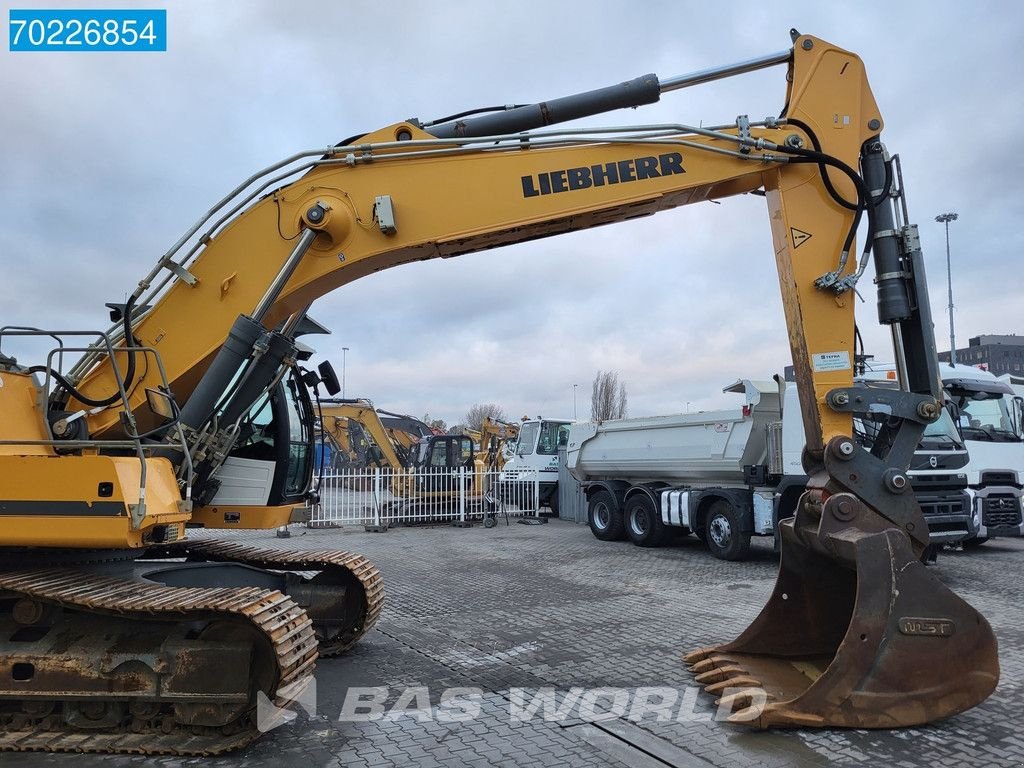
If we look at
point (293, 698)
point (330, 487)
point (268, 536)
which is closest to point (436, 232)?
point (293, 698)

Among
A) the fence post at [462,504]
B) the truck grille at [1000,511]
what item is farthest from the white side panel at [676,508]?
the fence post at [462,504]

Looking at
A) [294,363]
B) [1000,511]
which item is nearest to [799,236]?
[294,363]

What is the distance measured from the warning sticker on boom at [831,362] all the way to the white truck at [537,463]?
15515 millimetres

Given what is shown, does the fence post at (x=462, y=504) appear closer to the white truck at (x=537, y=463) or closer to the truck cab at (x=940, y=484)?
the white truck at (x=537, y=463)

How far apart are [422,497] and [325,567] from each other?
42.8 ft

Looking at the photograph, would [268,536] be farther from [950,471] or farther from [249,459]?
[950,471]

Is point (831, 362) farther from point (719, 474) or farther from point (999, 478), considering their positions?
point (999, 478)

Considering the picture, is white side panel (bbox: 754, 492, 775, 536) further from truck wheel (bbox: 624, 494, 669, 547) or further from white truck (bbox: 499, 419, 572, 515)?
white truck (bbox: 499, 419, 572, 515)

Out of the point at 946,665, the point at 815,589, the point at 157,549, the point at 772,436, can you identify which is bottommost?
the point at 946,665

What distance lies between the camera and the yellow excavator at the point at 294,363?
4.70 m

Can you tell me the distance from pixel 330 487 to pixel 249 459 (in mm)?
12873

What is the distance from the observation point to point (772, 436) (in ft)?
39.2

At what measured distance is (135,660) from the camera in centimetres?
480

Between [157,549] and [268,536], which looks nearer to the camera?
[157,549]
